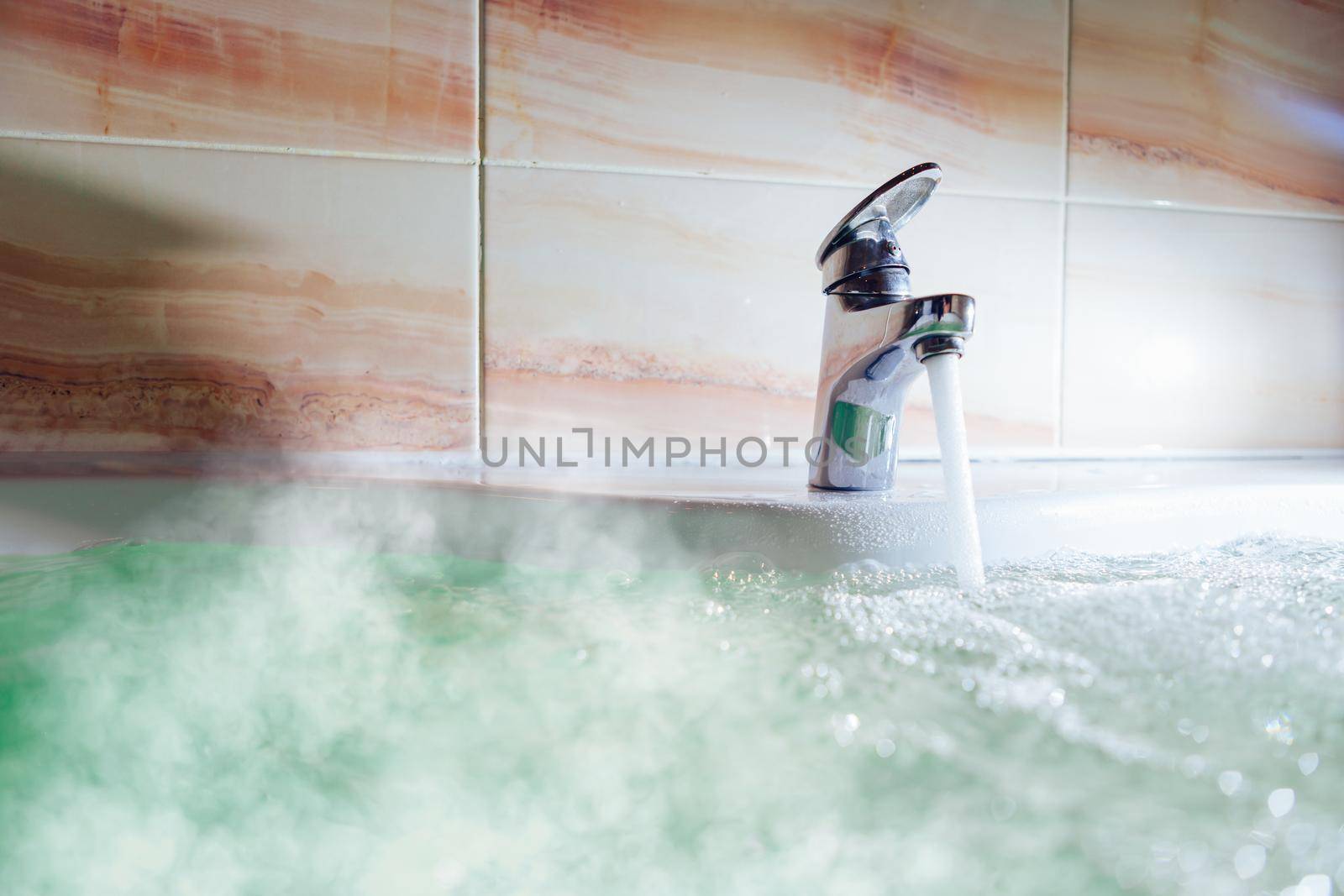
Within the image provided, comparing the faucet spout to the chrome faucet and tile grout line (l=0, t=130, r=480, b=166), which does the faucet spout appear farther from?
tile grout line (l=0, t=130, r=480, b=166)

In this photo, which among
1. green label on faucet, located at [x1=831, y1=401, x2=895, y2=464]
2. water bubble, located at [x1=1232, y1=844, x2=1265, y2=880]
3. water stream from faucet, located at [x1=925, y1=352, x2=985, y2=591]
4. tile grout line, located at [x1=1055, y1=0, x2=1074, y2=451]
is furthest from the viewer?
tile grout line, located at [x1=1055, y1=0, x2=1074, y2=451]

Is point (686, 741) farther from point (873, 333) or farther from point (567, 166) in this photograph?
point (567, 166)

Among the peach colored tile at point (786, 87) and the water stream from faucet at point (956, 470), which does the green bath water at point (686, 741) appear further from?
the peach colored tile at point (786, 87)

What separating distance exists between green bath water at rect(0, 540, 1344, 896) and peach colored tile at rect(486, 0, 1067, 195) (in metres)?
0.47

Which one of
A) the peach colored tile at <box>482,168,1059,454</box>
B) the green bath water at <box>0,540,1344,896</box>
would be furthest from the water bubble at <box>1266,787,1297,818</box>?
the peach colored tile at <box>482,168,1059,454</box>

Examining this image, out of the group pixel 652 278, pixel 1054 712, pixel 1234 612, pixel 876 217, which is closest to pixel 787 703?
pixel 1054 712

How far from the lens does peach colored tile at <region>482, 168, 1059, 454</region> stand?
0.68 metres

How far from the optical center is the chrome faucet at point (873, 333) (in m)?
0.43

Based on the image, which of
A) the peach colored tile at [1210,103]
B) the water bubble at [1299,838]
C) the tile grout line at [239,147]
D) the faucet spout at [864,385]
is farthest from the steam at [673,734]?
the peach colored tile at [1210,103]

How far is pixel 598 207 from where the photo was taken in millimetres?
688

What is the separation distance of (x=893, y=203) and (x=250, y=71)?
561 millimetres

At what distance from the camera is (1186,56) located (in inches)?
30.8

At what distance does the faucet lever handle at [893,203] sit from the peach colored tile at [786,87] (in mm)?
246

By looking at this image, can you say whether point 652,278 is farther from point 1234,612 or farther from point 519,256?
point 1234,612
